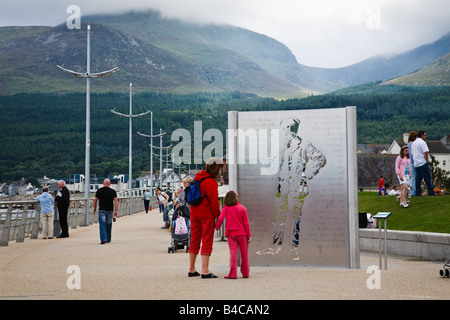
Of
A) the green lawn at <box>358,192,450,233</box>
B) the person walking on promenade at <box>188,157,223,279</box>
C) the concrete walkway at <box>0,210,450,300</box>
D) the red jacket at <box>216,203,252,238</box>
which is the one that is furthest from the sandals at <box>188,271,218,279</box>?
the green lawn at <box>358,192,450,233</box>

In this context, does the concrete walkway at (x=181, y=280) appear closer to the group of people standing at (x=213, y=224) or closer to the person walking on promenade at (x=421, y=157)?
the group of people standing at (x=213, y=224)

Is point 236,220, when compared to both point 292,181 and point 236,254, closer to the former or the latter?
point 236,254

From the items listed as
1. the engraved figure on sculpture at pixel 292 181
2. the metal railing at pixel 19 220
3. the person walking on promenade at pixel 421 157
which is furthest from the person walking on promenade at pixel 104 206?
the engraved figure on sculpture at pixel 292 181

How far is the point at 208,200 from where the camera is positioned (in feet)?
41.8

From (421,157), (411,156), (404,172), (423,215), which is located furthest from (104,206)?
(423,215)

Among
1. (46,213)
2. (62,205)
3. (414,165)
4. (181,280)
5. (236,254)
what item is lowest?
(181,280)

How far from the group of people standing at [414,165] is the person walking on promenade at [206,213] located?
838 cm

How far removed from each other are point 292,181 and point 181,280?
10.0 feet

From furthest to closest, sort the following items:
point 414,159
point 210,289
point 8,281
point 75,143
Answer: point 75,143 < point 414,159 < point 8,281 < point 210,289

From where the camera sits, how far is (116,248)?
2116 cm
